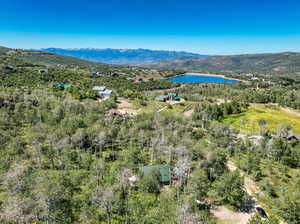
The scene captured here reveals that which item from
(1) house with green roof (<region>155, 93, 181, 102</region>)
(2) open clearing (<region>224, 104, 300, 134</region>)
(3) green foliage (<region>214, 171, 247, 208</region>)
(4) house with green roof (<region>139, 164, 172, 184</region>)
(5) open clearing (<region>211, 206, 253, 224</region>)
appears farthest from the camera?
(1) house with green roof (<region>155, 93, 181, 102</region>)

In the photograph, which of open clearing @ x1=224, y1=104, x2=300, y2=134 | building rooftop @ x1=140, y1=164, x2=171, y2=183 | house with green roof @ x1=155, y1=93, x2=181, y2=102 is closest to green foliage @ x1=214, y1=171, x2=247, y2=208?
building rooftop @ x1=140, y1=164, x2=171, y2=183

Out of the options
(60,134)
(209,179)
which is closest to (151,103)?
(60,134)

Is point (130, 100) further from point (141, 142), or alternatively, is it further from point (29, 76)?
point (29, 76)

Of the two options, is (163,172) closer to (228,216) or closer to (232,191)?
(232,191)

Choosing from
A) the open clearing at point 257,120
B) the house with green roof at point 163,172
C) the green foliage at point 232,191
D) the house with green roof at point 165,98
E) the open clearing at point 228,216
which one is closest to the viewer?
the open clearing at point 228,216

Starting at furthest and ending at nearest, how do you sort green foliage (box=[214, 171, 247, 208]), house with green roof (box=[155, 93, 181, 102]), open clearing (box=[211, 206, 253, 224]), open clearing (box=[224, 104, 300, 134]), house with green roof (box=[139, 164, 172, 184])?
house with green roof (box=[155, 93, 181, 102])
open clearing (box=[224, 104, 300, 134])
house with green roof (box=[139, 164, 172, 184])
green foliage (box=[214, 171, 247, 208])
open clearing (box=[211, 206, 253, 224])

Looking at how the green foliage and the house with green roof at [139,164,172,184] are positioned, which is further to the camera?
the house with green roof at [139,164,172,184]

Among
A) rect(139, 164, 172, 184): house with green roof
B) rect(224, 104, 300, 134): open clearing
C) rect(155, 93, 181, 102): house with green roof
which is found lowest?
rect(224, 104, 300, 134): open clearing

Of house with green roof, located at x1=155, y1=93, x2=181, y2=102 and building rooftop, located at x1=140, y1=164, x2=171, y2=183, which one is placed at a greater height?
house with green roof, located at x1=155, y1=93, x2=181, y2=102

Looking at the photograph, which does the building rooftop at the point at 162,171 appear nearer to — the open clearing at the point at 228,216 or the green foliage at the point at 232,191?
the green foliage at the point at 232,191

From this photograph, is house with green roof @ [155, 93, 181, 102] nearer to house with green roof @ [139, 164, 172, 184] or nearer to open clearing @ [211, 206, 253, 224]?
A: house with green roof @ [139, 164, 172, 184]

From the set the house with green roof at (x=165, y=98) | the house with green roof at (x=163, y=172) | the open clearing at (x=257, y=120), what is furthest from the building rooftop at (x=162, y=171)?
the house with green roof at (x=165, y=98)
